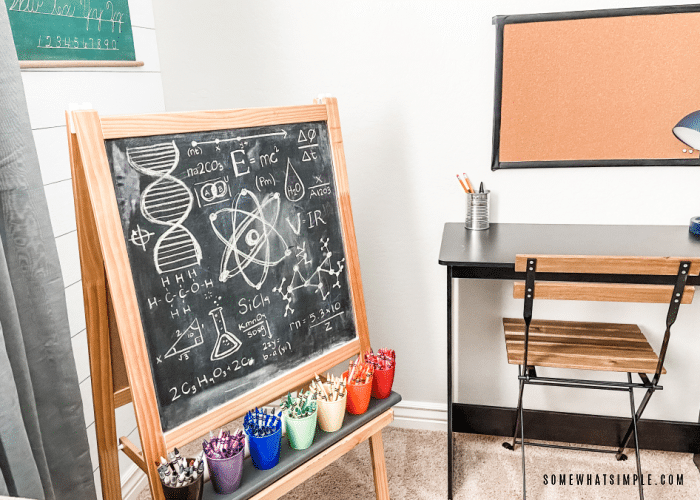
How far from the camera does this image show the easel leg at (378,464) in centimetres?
162

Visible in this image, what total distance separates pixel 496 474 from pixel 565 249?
89cm

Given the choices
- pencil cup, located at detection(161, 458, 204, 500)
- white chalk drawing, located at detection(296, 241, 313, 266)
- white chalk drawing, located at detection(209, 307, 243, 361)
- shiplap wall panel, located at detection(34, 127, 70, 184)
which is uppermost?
shiplap wall panel, located at detection(34, 127, 70, 184)

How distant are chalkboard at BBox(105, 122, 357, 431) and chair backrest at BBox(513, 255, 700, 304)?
56cm

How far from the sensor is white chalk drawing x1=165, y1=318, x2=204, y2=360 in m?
1.25

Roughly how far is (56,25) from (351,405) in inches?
54.0

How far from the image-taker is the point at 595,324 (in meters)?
1.91

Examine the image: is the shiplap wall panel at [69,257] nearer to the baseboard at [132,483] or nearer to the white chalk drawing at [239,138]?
the white chalk drawing at [239,138]

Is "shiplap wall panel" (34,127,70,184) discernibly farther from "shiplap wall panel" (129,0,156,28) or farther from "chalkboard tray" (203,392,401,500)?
"chalkboard tray" (203,392,401,500)

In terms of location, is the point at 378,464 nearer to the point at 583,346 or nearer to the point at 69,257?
the point at 583,346

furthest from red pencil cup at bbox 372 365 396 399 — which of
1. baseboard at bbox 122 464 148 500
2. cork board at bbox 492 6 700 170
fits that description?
baseboard at bbox 122 464 148 500

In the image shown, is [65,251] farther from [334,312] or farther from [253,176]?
[334,312]

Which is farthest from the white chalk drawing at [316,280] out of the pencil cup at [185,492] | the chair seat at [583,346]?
the chair seat at [583,346]

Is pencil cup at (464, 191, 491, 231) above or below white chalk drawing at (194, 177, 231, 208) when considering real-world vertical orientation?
below

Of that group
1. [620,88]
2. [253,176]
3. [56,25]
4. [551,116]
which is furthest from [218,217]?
[620,88]
